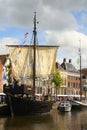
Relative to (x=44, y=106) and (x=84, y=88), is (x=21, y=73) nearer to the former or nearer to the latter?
(x=44, y=106)

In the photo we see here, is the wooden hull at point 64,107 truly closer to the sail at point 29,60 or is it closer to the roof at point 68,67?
the sail at point 29,60

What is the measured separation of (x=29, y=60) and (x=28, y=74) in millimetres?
2691

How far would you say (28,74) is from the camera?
70.9 metres

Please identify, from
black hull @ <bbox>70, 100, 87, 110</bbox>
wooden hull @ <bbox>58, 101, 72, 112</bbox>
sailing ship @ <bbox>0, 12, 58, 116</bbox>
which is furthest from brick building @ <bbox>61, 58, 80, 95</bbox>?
wooden hull @ <bbox>58, 101, 72, 112</bbox>

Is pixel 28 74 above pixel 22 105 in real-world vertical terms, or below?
above

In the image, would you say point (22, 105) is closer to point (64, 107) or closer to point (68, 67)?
point (64, 107)

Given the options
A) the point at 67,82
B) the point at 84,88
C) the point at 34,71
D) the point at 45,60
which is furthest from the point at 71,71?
the point at 34,71

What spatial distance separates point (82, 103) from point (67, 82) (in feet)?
134

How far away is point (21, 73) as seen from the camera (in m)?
70.9

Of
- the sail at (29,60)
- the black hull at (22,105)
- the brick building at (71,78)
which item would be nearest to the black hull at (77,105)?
the sail at (29,60)

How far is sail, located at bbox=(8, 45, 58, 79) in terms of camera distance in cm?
7088

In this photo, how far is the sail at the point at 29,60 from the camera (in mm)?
70875

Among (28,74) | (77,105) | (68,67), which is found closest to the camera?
(28,74)

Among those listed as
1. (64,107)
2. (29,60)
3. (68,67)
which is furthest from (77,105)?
(68,67)
